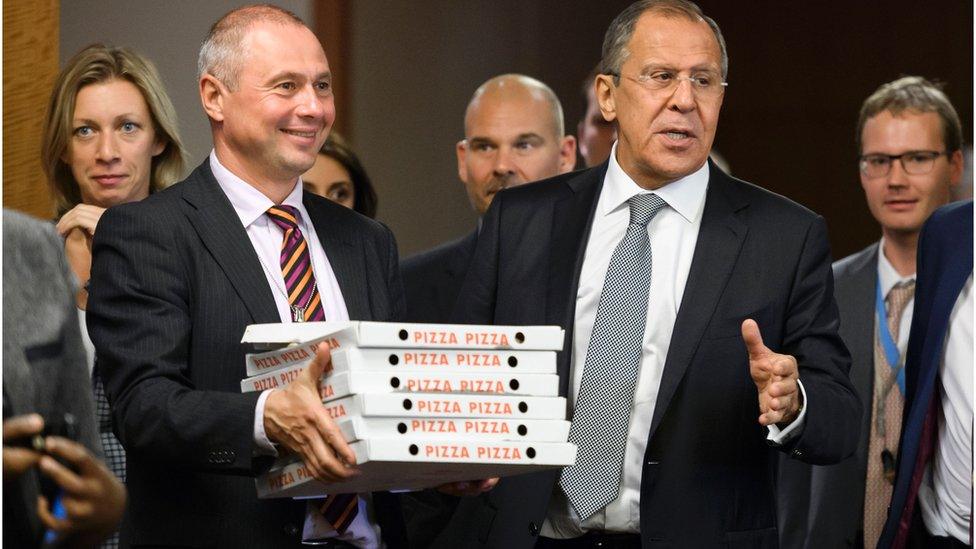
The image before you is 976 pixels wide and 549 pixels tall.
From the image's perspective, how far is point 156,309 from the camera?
2836 millimetres

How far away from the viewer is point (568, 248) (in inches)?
130

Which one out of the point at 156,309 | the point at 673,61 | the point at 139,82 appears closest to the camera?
the point at 156,309

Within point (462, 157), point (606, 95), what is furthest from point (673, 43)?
point (462, 157)

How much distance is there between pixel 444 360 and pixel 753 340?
0.63m

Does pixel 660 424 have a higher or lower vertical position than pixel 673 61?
lower

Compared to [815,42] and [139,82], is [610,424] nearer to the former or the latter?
[139,82]

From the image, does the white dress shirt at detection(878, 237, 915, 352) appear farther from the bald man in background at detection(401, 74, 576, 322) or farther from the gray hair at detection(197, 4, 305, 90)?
the gray hair at detection(197, 4, 305, 90)

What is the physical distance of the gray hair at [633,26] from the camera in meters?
3.35

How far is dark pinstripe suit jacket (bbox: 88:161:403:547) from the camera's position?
2.74m

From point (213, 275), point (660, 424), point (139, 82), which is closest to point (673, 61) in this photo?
point (660, 424)

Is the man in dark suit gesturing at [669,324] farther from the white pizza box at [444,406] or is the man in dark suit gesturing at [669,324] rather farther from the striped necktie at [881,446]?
the striped necktie at [881,446]

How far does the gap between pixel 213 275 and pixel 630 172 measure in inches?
39.0

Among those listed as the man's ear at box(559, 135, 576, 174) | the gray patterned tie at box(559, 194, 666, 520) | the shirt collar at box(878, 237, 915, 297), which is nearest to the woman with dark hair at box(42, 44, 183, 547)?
the gray patterned tie at box(559, 194, 666, 520)

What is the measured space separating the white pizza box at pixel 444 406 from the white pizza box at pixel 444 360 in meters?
0.05
